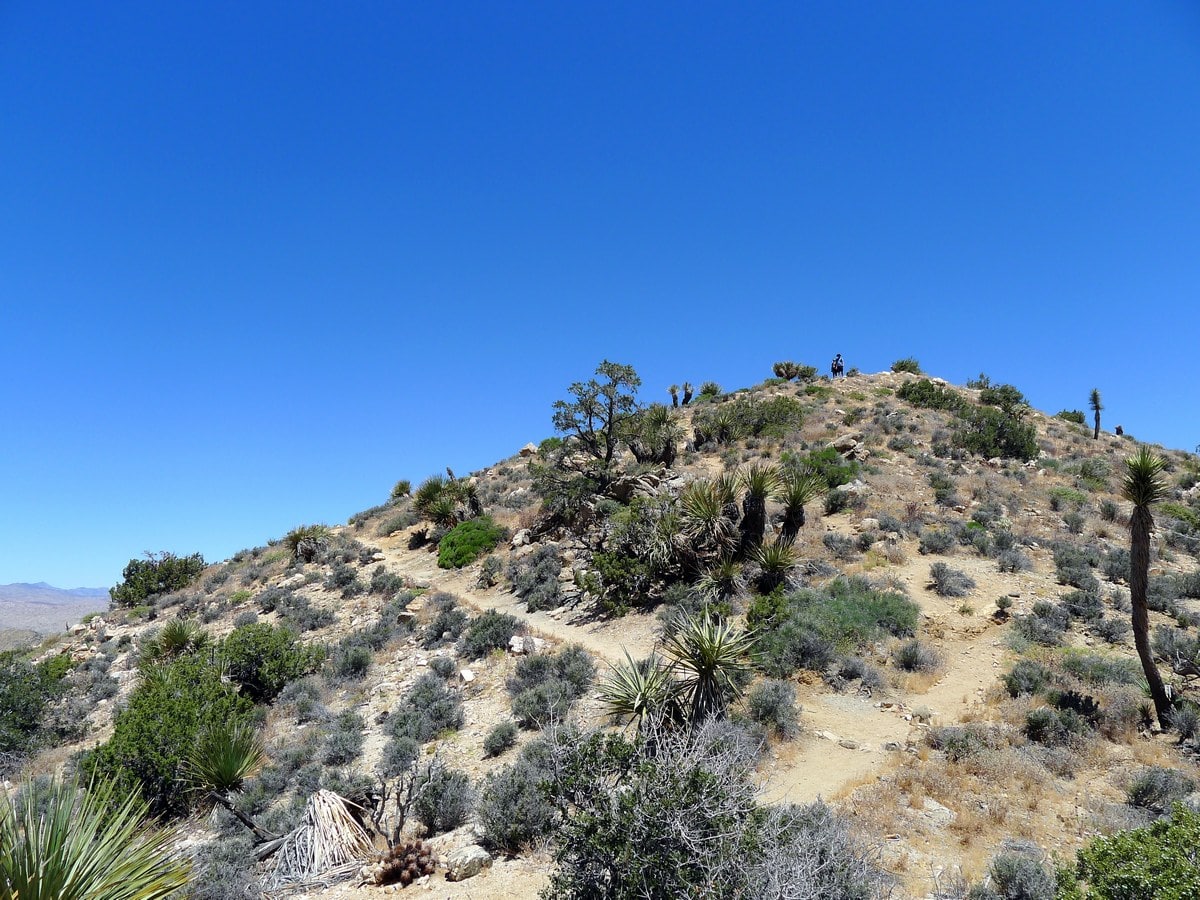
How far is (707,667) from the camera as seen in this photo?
32.2ft

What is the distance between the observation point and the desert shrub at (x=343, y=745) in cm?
1027

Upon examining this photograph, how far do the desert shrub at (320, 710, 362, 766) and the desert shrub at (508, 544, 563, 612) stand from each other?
21.8 ft

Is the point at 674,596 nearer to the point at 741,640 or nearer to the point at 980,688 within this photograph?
the point at 741,640

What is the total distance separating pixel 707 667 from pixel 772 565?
5.87 metres

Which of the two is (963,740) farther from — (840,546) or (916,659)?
(840,546)

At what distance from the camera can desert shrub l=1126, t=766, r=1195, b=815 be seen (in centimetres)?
712

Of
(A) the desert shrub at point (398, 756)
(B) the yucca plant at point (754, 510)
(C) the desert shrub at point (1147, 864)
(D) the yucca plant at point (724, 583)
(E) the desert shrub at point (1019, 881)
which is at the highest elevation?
(B) the yucca plant at point (754, 510)

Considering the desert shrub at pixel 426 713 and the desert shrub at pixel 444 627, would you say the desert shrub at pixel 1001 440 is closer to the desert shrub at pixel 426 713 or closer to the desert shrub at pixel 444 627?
the desert shrub at pixel 444 627

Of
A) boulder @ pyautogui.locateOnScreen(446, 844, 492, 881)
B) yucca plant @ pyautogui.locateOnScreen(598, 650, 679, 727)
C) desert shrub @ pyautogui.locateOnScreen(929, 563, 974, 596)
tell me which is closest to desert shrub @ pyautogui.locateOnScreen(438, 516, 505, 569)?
yucca plant @ pyautogui.locateOnScreen(598, 650, 679, 727)

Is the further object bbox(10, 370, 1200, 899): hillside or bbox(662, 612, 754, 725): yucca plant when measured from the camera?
bbox(662, 612, 754, 725): yucca plant

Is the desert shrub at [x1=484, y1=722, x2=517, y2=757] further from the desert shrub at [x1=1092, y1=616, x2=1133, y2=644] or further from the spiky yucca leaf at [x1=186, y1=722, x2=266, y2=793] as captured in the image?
the desert shrub at [x1=1092, y1=616, x2=1133, y2=644]

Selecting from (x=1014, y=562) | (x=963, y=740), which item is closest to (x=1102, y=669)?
(x=963, y=740)

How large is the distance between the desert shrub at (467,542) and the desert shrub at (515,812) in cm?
1553

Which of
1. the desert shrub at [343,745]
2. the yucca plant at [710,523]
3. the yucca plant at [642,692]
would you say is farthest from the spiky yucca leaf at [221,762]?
the yucca plant at [710,523]
